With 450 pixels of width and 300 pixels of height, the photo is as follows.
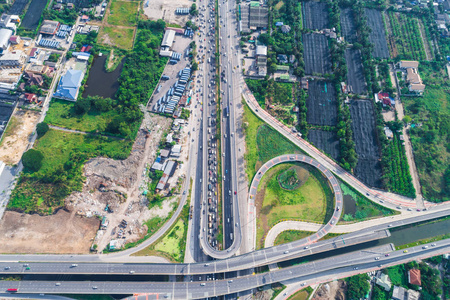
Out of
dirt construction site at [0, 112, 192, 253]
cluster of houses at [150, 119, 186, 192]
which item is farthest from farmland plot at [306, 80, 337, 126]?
dirt construction site at [0, 112, 192, 253]

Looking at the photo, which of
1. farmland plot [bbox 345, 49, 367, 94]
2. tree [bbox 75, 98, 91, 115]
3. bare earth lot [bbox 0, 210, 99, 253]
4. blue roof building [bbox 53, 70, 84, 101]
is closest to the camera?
bare earth lot [bbox 0, 210, 99, 253]

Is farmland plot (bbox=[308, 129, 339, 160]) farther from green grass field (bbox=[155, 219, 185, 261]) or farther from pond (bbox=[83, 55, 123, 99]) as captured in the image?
pond (bbox=[83, 55, 123, 99])

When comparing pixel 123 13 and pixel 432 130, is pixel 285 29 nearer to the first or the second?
pixel 432 130

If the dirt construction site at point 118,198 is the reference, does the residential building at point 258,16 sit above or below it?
above

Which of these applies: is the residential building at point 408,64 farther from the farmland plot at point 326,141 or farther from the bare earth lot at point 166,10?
the bare earth lot at point 166,10

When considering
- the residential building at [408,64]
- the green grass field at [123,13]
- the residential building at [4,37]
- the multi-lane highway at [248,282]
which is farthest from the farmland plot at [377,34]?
the residential building at [4,37]

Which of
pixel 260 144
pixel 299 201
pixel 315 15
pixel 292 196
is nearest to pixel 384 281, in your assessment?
pixel 299 201
